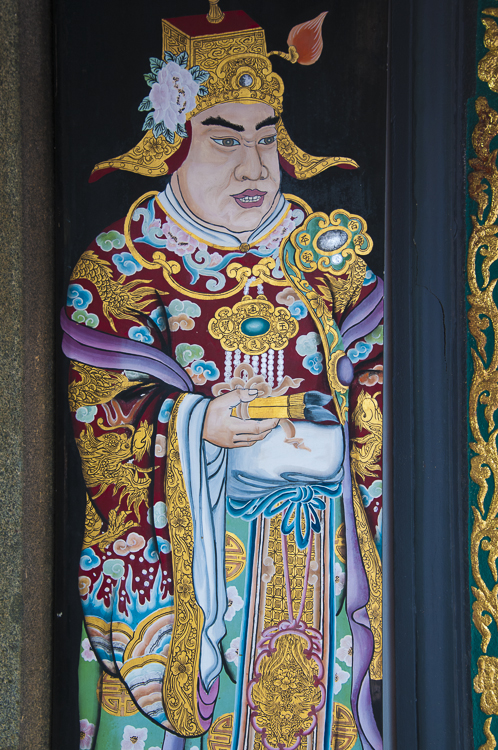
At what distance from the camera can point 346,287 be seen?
1.40 meters

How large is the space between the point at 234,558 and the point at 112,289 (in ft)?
2.83

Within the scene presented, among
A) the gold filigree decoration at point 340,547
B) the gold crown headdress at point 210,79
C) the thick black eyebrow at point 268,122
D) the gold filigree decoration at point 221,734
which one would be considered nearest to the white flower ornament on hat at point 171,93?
the gold crown headdress at point 210,79

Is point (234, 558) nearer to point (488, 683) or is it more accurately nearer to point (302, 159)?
point (488, 683)

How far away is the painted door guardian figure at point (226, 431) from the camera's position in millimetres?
1348

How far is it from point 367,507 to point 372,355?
44 cm

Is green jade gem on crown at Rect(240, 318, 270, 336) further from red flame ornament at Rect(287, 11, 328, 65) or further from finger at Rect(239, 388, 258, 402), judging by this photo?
red flame ornament at Rect(287, 11, 328, 65)

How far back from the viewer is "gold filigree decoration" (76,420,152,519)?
55.2 inches

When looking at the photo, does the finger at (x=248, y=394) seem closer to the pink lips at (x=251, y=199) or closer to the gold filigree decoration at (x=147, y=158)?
the pink lips at (x=251, y=199)

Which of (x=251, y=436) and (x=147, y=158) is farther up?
(x=147, y=158)

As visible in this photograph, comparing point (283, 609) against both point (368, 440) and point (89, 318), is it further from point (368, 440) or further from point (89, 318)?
point (89, 318)

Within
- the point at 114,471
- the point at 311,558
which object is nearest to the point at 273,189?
the point at 114,471

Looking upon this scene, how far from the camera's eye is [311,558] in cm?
136

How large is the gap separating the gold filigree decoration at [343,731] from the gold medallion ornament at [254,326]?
104cm

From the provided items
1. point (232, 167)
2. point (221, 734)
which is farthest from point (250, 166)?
point (221, 734)
